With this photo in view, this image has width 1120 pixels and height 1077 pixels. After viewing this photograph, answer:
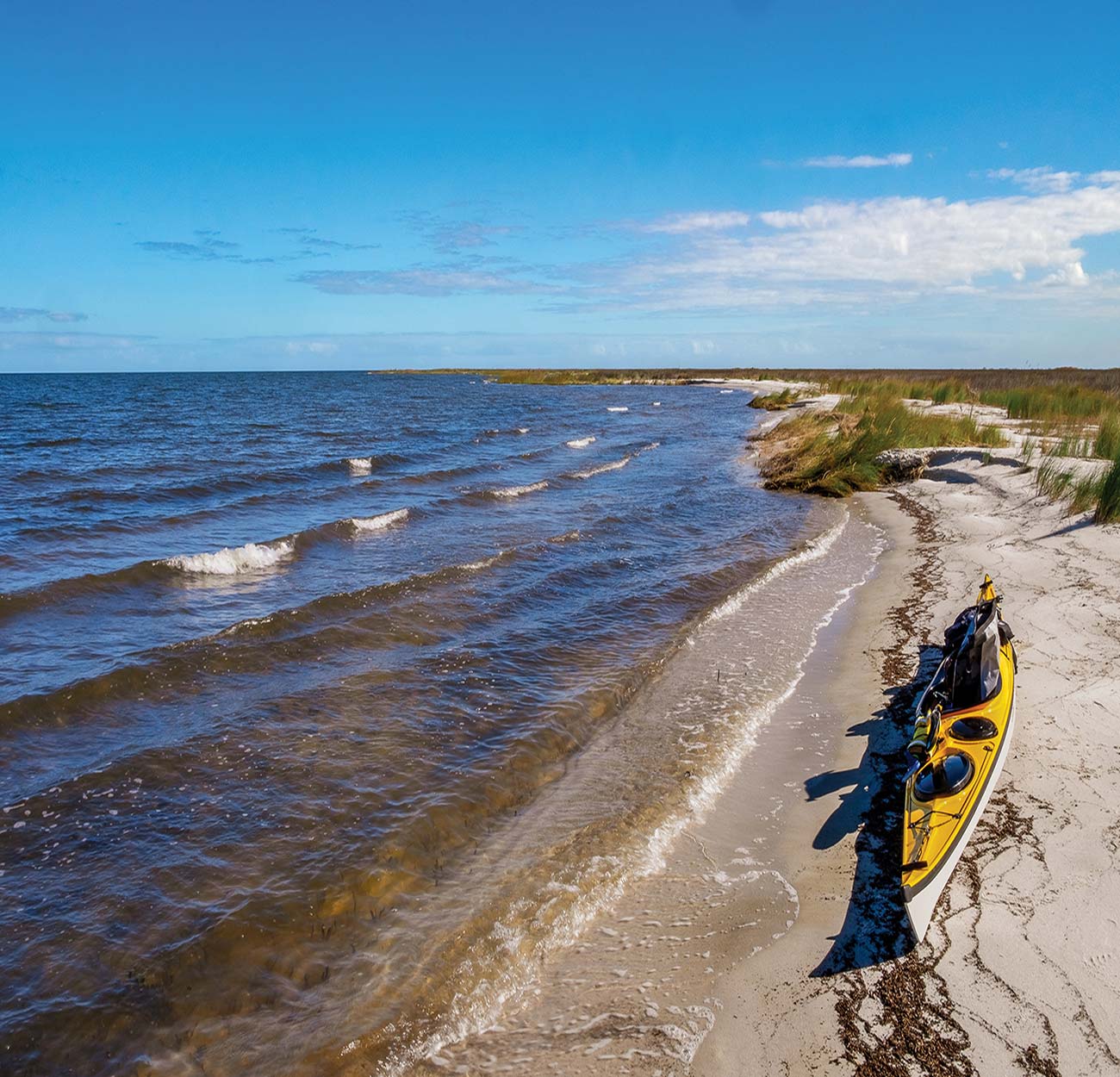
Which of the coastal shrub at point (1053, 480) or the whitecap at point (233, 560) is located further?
the coastal shrub at point (1053, 480)

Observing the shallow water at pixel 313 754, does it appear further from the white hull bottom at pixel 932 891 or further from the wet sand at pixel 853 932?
the white hull bottom at pixel 932 891

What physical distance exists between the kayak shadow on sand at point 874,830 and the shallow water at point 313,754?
122 cm

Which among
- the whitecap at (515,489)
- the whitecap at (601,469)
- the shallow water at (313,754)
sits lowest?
the shallow water at (313,754)

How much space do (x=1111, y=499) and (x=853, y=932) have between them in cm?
1014

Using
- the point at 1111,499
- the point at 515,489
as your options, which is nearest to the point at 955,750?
the point at 1111,499

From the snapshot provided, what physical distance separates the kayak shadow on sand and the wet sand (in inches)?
0.6

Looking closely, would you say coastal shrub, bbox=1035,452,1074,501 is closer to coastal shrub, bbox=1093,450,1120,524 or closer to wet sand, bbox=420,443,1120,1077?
coastal shrub, bbox=1093,450,1120,524

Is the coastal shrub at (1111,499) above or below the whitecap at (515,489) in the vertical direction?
above

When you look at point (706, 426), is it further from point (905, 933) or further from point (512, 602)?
point (905, 933)

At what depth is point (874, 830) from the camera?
511 cm

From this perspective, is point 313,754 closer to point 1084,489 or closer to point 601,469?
point 1084,489

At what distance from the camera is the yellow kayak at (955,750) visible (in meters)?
4.23

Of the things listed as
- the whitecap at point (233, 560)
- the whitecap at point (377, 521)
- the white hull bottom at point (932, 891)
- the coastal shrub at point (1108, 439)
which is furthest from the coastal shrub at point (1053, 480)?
the whitecap at point (233, 560)

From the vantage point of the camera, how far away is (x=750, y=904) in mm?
4484
